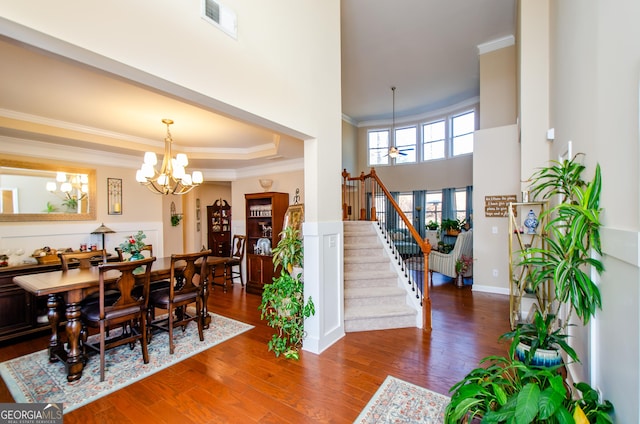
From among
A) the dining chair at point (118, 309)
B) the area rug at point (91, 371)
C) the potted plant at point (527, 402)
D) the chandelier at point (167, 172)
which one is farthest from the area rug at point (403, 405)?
the chandelier at point (167, 172)

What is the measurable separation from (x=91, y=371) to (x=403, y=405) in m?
2.91

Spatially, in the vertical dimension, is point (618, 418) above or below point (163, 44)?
below

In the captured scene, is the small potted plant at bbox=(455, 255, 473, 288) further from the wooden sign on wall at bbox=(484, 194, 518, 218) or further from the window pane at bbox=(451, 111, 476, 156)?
the window pane at bbox=(451, 111, 476, 156)

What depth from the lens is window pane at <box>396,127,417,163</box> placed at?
28.4ft

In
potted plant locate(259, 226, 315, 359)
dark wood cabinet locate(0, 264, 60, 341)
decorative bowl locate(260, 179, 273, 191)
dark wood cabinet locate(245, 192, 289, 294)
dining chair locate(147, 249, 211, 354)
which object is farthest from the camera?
decorative bowl locate(260, 179, 273, 191)

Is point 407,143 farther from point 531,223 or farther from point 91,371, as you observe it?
point 91,371

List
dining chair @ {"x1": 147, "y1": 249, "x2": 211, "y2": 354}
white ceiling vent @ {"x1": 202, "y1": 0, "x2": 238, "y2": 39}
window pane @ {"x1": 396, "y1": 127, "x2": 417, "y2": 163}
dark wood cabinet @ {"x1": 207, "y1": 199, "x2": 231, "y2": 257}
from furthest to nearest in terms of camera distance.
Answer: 1. window pane @ {"x1": 396, "y1": 127, "x2": 417, "y2": 163}
2. dark wood cabinet @ {"x1": 207, "y1": 199, "x2": 231, "y2": 257}
3. dining chair @ {"x1": 147, "y1": 249, "x2": 211, "y2": 354}
4. white ceiling vent @ {"x1": 202, "y1": 0, "x2": 238, "y2": 39}

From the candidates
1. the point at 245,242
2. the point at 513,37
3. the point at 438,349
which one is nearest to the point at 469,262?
the point at 438,349

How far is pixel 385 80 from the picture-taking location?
649 cm

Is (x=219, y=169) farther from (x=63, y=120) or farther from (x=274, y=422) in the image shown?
(x=274, y=422)

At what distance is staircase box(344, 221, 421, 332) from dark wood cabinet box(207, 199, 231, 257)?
193 inches

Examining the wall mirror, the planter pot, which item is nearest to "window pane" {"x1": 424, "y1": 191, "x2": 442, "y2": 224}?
the planter pot

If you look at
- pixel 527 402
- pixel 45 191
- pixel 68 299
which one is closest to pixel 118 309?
pixel 68 299

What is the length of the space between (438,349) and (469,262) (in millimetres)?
3214
